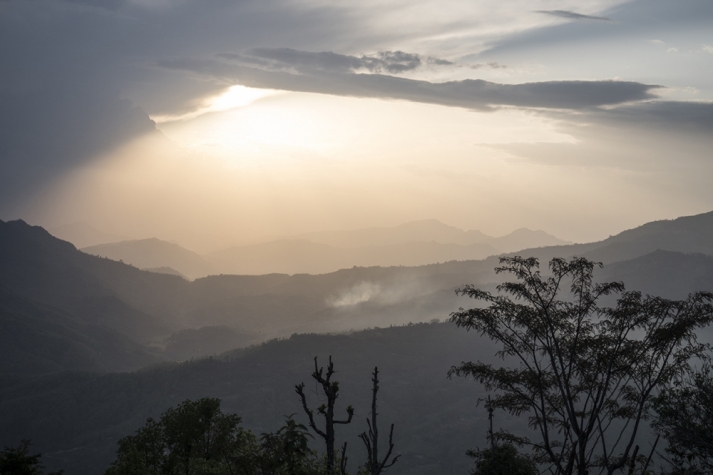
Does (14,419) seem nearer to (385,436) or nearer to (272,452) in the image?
(385,436)

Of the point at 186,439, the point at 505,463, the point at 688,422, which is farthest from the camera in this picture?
the point at 186,439

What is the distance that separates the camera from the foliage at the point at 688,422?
2503 cm

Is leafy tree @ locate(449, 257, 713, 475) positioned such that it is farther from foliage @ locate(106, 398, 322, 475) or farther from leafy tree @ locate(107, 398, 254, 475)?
leafy tree @ locate(107, 398, 254, 475)

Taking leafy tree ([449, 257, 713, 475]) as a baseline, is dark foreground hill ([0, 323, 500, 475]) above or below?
below

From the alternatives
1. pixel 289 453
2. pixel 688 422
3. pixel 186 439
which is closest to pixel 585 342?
pixel 688 422

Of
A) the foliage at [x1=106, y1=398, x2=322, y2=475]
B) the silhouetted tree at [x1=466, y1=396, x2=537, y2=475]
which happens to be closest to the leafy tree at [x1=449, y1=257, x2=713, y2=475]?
the silhouetted tree at [x1=466, y1=396, x2=537, y2=475]

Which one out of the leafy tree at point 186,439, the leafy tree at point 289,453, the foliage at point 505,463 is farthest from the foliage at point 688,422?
the leafy tree at point 186,439

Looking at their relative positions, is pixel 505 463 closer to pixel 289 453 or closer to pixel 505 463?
pixel 505 463

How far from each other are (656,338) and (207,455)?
28.4m

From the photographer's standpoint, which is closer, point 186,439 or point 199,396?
point 186,439

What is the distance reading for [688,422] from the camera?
25.5m

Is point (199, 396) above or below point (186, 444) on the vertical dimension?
below

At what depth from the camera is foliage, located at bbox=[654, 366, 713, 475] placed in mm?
25031

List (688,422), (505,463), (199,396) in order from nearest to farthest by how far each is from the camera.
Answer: (688,422)
(505,463)
(199,396)
